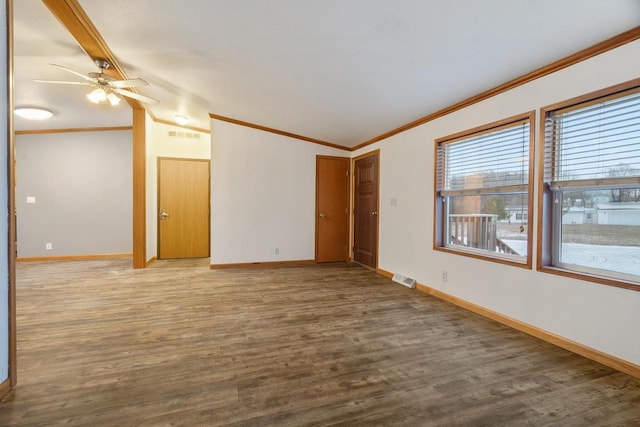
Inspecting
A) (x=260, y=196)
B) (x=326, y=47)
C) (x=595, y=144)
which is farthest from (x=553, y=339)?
(x=260, y=196)

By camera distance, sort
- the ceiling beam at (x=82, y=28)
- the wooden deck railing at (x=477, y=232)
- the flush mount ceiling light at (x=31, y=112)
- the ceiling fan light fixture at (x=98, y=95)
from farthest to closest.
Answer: the flush mount ceiling light at (x=31, y=112)
the ceiling fan light fixture at (x=98, y=95)
the wooden deck railing at (x=477, y=232)
the ceiling beam at (x=82, y=28)

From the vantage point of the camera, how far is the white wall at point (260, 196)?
496cm

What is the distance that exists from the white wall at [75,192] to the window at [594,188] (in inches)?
272

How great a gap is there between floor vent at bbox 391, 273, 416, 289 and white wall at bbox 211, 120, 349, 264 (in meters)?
1.83

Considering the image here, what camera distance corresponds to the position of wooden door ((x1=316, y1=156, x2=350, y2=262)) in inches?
219

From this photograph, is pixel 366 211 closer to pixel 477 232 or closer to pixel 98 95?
pixel 477 232

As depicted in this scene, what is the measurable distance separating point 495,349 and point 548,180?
4.94ft

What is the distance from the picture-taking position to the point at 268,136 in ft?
17.1

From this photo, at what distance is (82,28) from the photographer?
252cm

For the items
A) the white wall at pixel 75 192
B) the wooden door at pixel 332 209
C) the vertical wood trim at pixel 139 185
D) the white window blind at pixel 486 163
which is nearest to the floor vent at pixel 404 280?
the white window blind at pixel 486 163

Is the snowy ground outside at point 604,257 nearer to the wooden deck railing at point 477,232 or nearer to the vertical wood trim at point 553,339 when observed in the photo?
the wooden deck railing at point 477,232

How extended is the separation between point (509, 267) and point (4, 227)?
3859 mm

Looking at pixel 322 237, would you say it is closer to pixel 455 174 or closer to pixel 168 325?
pixel 455 174

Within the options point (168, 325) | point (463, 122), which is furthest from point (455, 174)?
point (168, 325)
